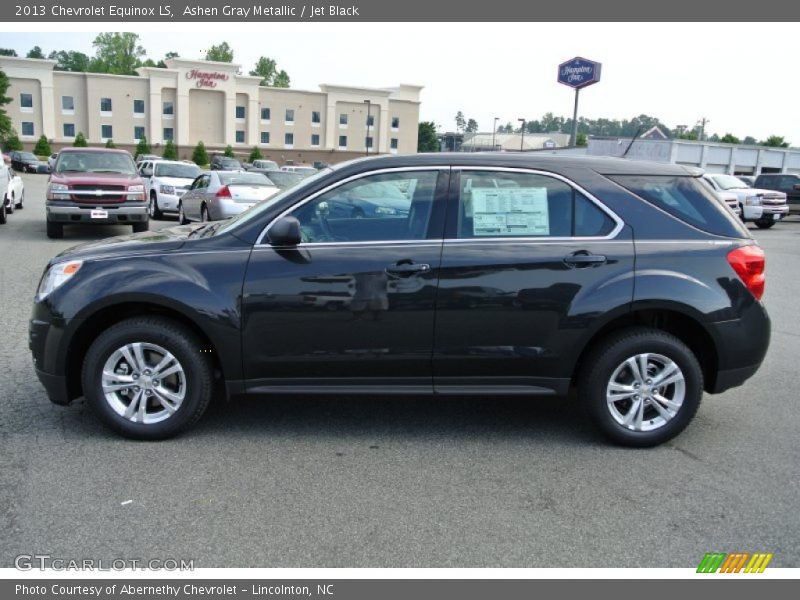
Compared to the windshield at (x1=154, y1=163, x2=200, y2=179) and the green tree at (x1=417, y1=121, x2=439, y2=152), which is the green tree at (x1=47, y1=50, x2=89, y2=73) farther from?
the windshield at (x1=154, y1=163, x2=200, y2=179)

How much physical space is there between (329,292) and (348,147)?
298ft

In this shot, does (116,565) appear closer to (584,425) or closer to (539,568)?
(539,568)

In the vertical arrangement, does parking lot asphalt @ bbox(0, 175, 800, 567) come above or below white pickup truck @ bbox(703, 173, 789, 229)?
below

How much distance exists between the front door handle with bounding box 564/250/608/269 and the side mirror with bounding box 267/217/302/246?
5.52 feet

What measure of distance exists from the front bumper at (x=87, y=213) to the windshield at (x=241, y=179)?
228cm

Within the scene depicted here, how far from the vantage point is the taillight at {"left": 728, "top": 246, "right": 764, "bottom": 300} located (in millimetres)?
4699

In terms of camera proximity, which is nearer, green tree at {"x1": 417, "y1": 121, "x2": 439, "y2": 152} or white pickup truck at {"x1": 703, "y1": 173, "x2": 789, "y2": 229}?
white pickup truck at {"x1": 703, "y1": 173, "x2": 789, "y2": 229}

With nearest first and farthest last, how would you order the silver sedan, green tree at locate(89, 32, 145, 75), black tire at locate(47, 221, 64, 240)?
1. black tire at locate(47, 221, 64, 240)
2. the silver sedan
3. green tree at locate(89, 32, 145, 75)

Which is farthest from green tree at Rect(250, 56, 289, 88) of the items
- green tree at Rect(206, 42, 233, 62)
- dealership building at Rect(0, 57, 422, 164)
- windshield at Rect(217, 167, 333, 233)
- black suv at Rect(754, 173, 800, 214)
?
windshield at Rect(217, 167, 333, 233)

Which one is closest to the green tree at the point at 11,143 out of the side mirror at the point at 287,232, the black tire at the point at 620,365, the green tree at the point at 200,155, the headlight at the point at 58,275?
the green tree at the point at 200,155

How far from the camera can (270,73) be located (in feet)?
389

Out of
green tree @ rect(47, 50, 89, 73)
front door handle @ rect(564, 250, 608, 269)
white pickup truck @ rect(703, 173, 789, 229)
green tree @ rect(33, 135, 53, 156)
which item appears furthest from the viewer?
green tree @ rect(47, 50, 89, 73)

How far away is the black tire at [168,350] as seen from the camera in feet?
15.0

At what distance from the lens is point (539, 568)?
3.34 metres
